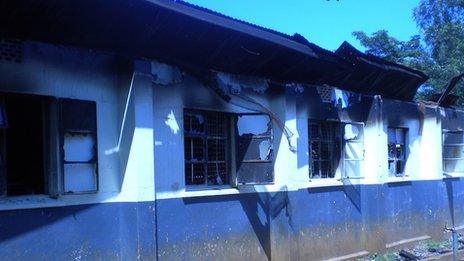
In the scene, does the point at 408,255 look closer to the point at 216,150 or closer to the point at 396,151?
the point at 396,151

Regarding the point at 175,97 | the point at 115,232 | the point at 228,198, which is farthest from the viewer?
the point at 228,198

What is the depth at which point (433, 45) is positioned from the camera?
2194 centimetres

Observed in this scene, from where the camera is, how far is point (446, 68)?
20.5 m

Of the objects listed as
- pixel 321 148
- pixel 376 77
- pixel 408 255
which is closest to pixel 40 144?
pixel 321 148

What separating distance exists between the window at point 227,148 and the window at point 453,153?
27.1 ft

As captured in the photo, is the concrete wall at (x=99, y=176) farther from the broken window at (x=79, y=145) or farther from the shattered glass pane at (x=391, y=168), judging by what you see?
the shattered glass pane at (x=391, y=168)

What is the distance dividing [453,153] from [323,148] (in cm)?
644

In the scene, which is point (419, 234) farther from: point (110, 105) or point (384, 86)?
point (110, 105)

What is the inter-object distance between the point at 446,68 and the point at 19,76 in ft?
58.8

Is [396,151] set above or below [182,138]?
below

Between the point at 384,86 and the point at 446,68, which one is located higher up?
the point at 446,68

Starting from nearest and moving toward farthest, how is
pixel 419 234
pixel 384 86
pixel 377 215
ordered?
pixel 377 215 → pixel 384 86 → pixel 419 234

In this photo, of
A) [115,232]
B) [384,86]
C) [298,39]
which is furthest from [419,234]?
[115,232]

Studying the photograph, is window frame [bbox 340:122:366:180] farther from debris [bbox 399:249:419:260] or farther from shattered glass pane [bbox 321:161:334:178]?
debris [bbox 399:249:419:260]
